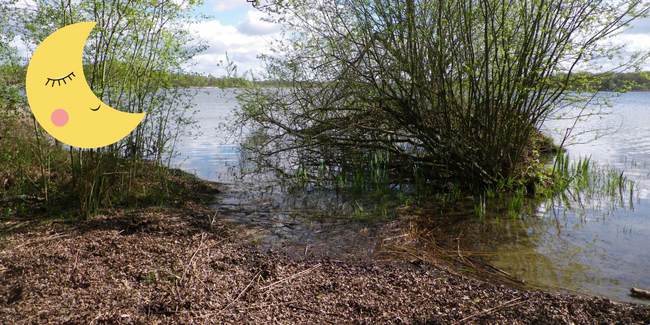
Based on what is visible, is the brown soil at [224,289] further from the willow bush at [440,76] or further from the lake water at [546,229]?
the willow bush at [440,76]

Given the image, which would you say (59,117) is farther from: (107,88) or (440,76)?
(440,76)

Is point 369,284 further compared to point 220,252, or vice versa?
point 220,252

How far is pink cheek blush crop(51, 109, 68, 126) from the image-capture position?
4191 millimetres

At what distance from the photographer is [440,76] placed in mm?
6418

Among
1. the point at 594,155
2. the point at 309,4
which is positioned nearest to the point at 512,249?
the point at 309,4

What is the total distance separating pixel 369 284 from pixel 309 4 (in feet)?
16.7

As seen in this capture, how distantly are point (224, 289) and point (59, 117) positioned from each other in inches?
104

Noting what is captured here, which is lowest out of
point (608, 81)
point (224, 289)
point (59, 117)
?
point (224, 289)

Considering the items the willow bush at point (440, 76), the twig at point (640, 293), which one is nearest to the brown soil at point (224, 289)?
the twig at point (640, 293)

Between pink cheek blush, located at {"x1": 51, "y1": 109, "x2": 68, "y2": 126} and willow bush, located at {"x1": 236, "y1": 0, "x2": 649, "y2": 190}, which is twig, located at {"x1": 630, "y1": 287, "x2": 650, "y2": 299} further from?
pink cheek blush, located at {"x1": 51, "y1": 109, "x2": 68, "y2": 126}

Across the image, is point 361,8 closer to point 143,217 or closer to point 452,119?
point 452,119

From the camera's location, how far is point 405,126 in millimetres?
7145

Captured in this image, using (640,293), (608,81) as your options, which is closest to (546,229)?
(640,293)

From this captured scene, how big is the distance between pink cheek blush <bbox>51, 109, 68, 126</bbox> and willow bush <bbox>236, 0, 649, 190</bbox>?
11.9 ft
